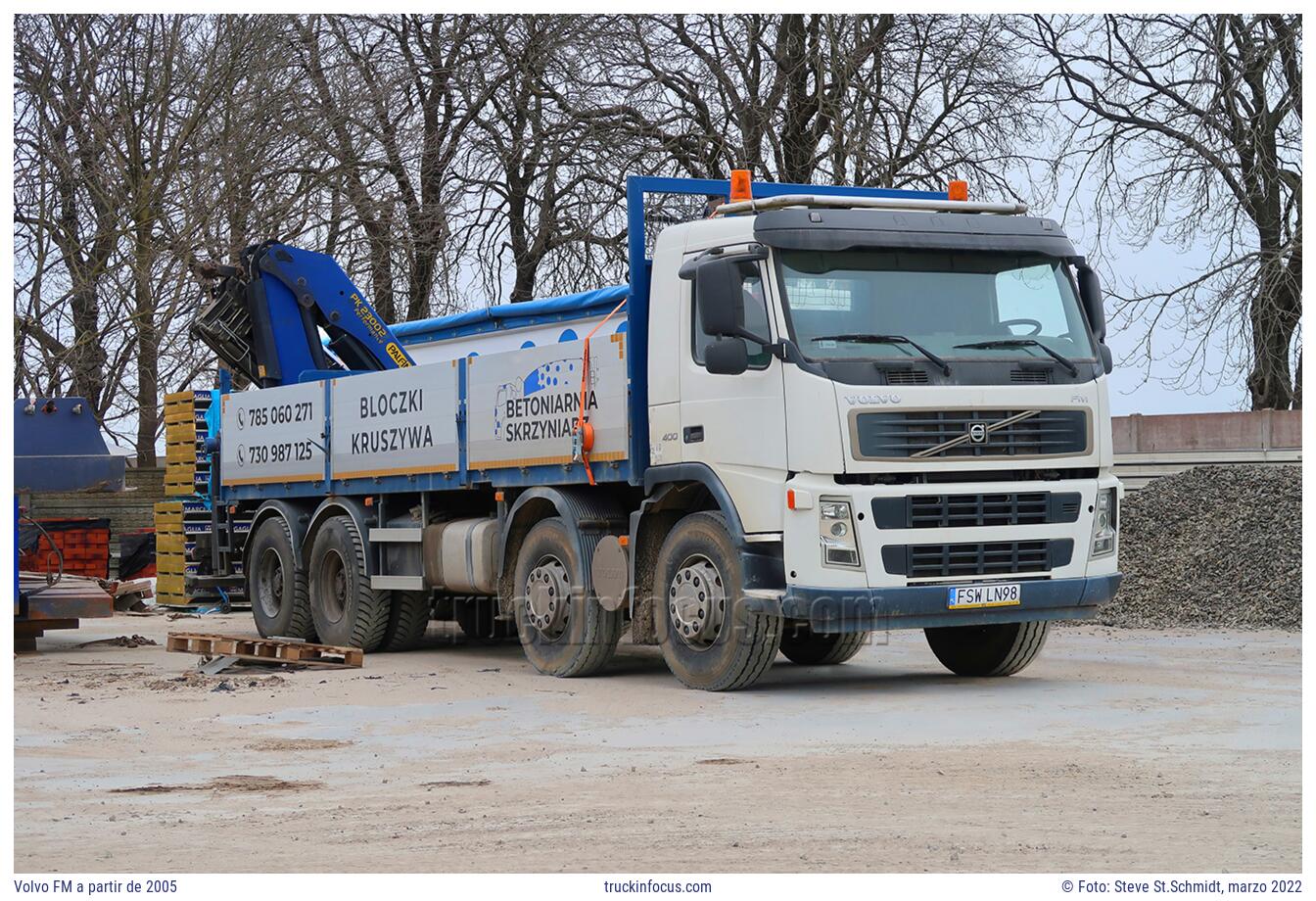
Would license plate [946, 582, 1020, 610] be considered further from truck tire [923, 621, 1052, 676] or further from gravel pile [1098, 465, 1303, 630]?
gravel pile [1098, 465, 1303, 630]

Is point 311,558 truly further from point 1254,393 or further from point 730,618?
point 1254,393

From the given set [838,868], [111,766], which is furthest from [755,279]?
[838,868]

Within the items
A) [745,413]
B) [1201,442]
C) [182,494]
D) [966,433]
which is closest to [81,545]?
[182,494]

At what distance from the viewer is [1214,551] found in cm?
1823

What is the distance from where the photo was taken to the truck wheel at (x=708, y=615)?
11539mm

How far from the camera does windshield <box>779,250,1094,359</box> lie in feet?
37.0

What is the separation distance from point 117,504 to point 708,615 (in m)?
16.6

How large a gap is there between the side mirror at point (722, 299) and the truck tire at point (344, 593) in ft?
18.3

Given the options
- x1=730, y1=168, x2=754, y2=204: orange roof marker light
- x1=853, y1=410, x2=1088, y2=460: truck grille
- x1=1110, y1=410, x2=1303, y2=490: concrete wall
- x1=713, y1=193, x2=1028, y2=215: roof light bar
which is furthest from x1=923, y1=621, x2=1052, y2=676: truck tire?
x1=1110, y1=410, x2=1303, y2=490: concrete wall

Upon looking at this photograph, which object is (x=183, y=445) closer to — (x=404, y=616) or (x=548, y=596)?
(x=404, y=616)

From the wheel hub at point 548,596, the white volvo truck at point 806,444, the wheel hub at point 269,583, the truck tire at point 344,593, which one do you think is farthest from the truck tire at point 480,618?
the wheel hub at point 548,596

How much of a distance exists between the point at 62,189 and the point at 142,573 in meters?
5.50

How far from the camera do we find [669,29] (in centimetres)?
2552

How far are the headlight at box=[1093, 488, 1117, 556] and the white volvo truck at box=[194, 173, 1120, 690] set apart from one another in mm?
19
